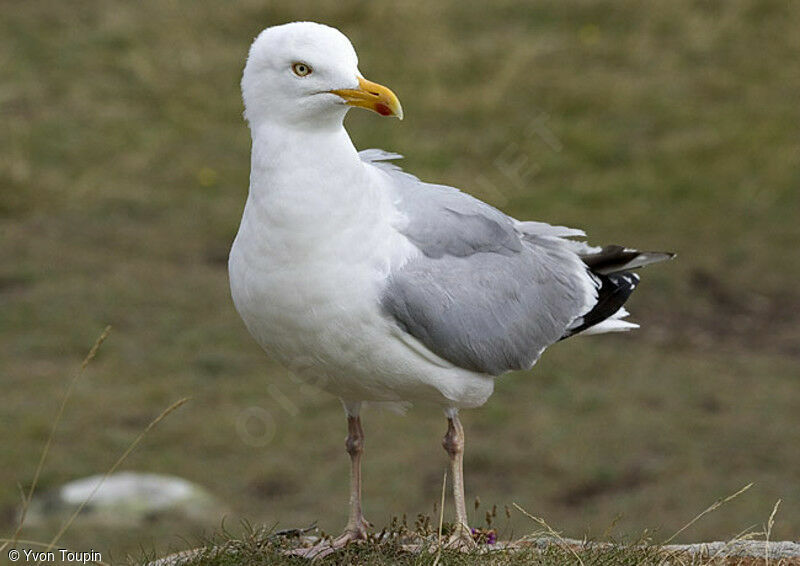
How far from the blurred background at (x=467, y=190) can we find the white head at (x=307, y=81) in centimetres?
253

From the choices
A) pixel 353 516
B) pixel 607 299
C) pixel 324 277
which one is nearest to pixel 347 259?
pixel 324 277

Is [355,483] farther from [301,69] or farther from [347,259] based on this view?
[301,69]

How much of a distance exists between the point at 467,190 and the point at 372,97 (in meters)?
7.11

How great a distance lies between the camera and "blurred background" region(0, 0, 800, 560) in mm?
8359

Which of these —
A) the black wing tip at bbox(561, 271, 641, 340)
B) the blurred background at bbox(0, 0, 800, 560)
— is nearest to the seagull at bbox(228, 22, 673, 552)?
the black wing tip at bbox(561, 271, 641, 340)

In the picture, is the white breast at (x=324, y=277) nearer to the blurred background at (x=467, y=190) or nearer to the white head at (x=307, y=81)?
the white head at (x=307, y=81)

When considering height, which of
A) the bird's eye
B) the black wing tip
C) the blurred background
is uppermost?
the bird's eye

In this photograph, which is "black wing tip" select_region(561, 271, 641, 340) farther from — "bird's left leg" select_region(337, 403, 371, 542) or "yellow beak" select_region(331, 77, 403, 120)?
"yellow beak" select_region(331, 77, 403, 120)

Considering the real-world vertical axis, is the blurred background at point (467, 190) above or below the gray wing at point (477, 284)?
below

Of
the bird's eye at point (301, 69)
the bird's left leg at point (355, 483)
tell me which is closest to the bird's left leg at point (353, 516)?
the bird's left leg at point (355, 483)

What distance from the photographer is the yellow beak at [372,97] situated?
4.40m

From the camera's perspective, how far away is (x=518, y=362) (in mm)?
5086

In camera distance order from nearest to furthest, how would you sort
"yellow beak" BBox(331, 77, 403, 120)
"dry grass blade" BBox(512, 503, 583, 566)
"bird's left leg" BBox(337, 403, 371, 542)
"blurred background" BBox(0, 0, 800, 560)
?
"yellow beak" BBox(331, 77, 403, 120)
"dry grass blade" BBox(512, 503, 583, 566)
"bird's left leg" BBox(337, 403, 371, 542)
"blurred background" BBox(0, 0, 800, 560)

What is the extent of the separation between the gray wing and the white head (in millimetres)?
473
